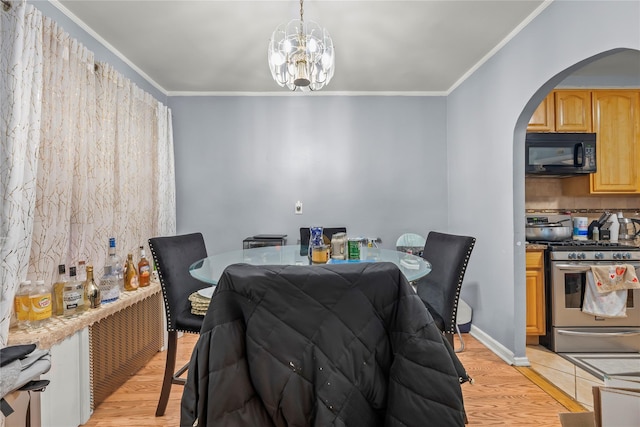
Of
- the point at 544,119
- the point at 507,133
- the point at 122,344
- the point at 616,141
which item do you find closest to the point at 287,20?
the point at 507,133

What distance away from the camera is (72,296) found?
181 cm

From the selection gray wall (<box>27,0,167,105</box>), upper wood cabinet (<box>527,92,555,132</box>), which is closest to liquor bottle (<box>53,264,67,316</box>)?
gray wall (<box>27,0,167,105</box>)

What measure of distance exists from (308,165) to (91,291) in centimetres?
228

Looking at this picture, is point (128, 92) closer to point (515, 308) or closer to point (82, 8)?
point (82, 8)

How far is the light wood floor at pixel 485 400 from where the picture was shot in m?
1.76

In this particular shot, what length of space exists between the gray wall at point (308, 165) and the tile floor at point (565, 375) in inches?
59.4

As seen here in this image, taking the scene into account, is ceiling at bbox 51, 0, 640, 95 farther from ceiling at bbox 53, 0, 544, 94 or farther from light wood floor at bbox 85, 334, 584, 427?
light wood floor at bbox 85, 334, 584, 427

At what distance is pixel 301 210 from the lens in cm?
352

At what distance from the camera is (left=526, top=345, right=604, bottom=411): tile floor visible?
6.50 ft

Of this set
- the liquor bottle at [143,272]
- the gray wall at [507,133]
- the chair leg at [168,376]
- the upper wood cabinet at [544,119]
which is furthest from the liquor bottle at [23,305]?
the upper wood cabinet at [544,119]

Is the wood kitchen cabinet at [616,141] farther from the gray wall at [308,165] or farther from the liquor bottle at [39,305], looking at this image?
the liquor bottle at [39,305]

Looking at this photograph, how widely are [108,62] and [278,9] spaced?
1.49m

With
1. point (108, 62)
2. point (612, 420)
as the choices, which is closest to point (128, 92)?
point (108, 62)

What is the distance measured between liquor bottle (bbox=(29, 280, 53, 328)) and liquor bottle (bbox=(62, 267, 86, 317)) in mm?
94
